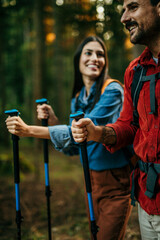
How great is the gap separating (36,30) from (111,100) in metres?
7.25

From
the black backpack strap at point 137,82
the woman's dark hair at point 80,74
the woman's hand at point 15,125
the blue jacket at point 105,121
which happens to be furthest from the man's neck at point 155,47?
the woman's hand at point 15,125

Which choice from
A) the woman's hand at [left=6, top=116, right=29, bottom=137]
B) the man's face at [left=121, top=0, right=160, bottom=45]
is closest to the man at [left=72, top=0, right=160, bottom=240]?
the man's face at [left=121, top=0, right=160, bottom=45]

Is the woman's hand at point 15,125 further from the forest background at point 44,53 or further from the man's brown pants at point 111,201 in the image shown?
the man's brown pants at point 111,201

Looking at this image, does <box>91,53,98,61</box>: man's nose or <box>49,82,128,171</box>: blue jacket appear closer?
<box>49,82,128,171</box>: blue jacket

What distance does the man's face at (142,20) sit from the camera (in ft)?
6.85

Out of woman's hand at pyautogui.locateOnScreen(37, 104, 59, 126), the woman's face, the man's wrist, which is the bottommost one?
the man's wrist

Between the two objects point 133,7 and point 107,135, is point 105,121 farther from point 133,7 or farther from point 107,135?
point 133,7

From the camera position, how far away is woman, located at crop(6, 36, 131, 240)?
110 inches

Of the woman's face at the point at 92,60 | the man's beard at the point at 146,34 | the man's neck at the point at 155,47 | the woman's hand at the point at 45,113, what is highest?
the woman's face at the point at 92,60

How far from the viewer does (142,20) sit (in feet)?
6.95

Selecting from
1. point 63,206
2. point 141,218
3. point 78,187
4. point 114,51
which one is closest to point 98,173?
point 141,218

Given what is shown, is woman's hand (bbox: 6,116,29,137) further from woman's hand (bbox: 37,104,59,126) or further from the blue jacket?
woman's hand (bbox: 37,104,59,126)

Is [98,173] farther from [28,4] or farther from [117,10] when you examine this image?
[28,4]

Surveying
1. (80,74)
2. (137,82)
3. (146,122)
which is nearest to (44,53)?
(80,74)
